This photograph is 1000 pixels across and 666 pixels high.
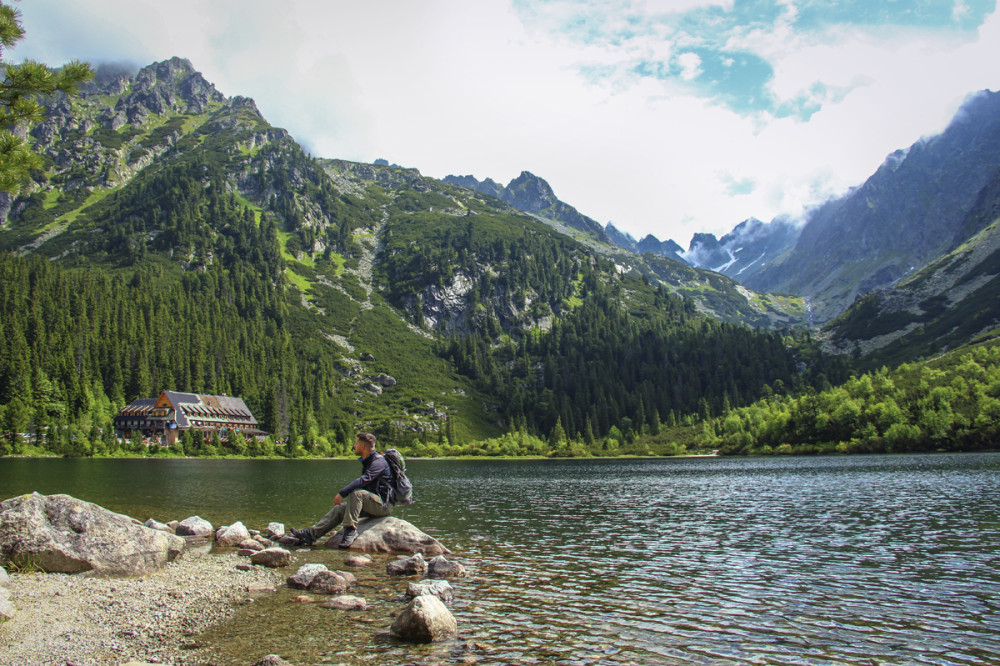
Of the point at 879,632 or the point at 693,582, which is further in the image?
the point at 693,582

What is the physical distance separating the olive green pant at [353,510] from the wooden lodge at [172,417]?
162m

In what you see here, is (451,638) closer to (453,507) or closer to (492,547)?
(492,547)

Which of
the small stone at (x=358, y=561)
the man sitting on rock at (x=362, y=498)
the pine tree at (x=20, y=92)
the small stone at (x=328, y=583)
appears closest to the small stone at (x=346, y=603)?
the small stone at (x=328, y=583)

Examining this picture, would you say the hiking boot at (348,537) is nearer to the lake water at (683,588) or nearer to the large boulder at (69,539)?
the lake water at (683,588)

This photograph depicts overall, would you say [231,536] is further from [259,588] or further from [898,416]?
[898,416]

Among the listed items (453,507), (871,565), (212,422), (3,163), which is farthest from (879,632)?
(212,422)

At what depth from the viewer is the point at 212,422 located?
7333 inches

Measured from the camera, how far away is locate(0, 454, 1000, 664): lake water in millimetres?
13953

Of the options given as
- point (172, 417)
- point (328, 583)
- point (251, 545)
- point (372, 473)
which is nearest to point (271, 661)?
point (328, 583)

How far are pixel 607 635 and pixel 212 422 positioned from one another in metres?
198

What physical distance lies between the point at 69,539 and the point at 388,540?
12362 millimetres

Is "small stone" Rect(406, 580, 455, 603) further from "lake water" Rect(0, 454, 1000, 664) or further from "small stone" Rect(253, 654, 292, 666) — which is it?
"small stone" Rect(253, 654, 292, 666)

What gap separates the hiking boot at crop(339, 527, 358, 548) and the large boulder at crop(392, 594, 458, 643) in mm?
12182

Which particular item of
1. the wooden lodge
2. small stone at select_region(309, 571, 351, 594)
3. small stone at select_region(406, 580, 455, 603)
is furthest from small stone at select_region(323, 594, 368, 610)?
the wooden lodge
